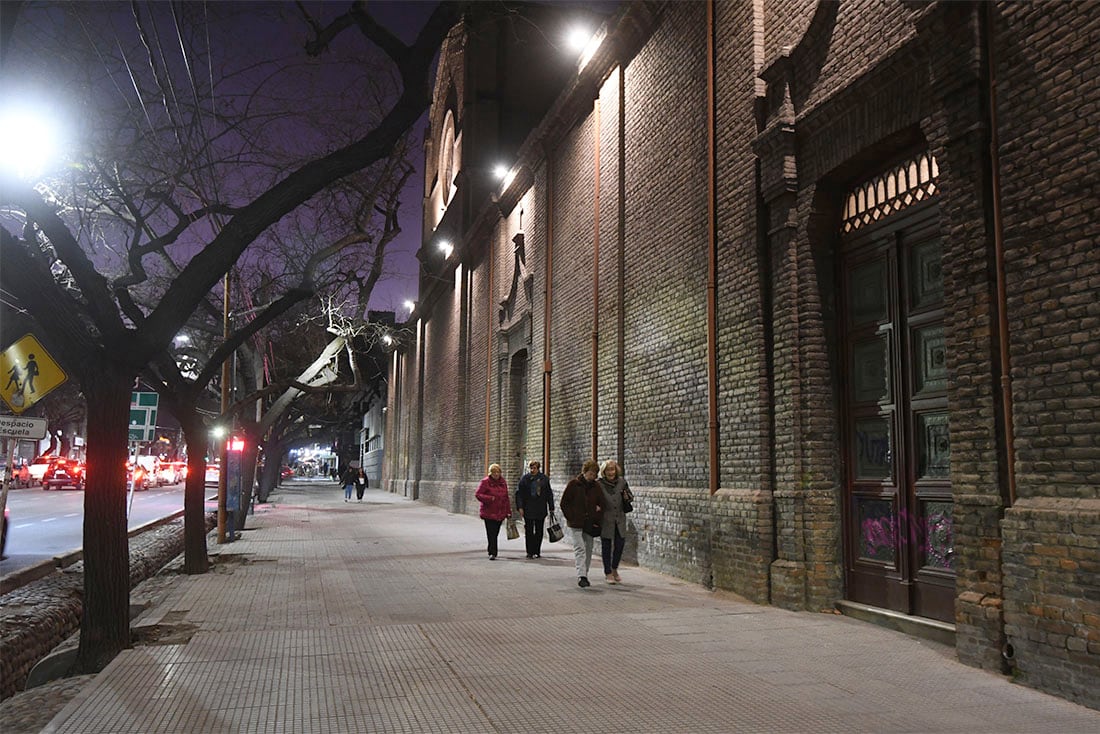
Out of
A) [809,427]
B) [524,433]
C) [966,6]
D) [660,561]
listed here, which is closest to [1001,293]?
[966,6]

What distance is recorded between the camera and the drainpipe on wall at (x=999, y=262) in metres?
6.62

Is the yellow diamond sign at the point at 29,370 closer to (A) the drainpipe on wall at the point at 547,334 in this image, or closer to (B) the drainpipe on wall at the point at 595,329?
(B) the drainpipe on wall at the point at 595,329

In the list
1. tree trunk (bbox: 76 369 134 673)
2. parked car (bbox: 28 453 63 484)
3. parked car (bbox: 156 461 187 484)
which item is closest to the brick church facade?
tree trunk (bbox: 76 369 134 673)

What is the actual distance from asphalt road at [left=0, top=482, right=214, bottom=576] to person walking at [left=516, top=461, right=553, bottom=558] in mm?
6917

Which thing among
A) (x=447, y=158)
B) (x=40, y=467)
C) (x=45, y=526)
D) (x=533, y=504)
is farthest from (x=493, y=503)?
(x=40, y=467)

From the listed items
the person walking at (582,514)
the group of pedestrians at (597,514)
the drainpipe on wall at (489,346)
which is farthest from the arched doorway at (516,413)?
the person walking at (582,514)

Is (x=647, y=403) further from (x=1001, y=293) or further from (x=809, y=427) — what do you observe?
(x=1001, y=293)

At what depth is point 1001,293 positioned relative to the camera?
22.2 feet

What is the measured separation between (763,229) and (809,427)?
8.41ft

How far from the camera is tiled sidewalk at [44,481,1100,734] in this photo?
5410 mm

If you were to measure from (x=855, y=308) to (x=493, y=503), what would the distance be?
7.63m

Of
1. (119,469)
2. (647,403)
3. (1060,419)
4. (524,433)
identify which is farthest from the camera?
(524,433)

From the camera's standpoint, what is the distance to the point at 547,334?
20.6 metres

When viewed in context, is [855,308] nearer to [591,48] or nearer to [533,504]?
[533,504]
